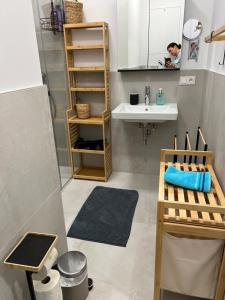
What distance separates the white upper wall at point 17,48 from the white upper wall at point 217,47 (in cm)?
131

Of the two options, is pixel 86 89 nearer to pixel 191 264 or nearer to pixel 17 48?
pixel 17 48

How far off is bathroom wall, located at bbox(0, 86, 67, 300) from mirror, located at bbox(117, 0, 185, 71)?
162 cm

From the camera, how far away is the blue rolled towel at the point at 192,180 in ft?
4.41

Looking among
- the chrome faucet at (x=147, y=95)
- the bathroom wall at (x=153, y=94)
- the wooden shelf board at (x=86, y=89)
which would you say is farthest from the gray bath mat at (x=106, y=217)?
the wooden shelf board at (x=86, y=89)

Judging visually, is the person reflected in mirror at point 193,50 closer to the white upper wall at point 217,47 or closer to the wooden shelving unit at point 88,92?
the white upper wall at point 217,47

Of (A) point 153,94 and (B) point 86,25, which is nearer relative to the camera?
(B) point 86,25

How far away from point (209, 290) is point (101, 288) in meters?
0.70

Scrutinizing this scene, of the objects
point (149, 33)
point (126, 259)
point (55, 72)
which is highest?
point (149, 33)

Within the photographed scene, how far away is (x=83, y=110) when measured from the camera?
2.72m

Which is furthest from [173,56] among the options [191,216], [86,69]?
[191,216]

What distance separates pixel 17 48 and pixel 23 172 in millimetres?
576

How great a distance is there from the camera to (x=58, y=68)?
8.49 ft

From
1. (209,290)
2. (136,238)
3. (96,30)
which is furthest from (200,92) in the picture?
(209,290)

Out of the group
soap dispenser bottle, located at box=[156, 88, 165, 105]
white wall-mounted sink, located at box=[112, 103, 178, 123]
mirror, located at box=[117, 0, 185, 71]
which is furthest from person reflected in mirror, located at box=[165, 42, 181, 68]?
white wall-mounted sink, located at box=[112, 103, 178, 123]
